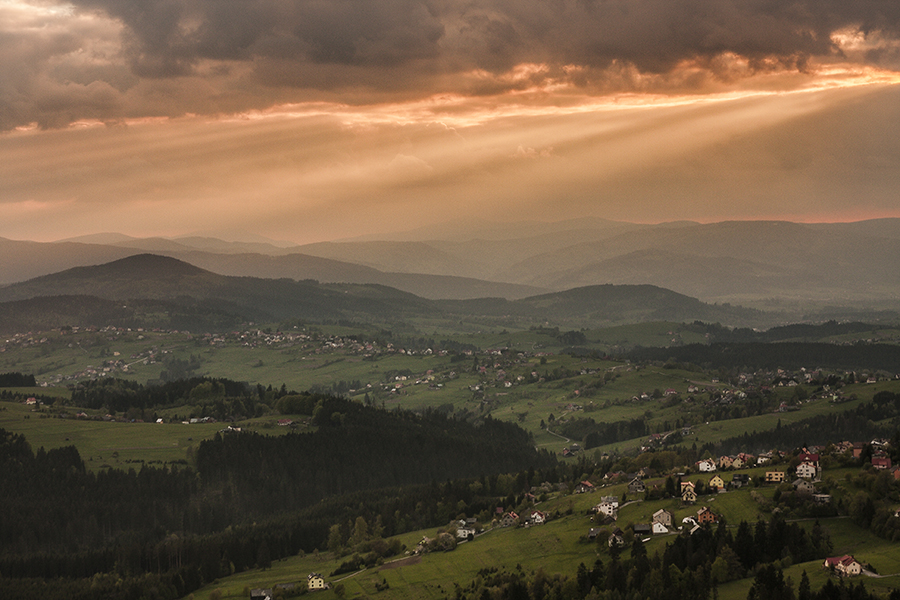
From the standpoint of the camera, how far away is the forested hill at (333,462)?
17112 centimetres

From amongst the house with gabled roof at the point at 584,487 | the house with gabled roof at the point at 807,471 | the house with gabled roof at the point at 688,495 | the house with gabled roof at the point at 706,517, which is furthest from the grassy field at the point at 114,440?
the house with gabled roof at the point at 807,471

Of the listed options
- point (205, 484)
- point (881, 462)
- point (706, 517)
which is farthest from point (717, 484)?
point (205, 484)

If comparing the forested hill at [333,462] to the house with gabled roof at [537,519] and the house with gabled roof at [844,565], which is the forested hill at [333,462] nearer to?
the house with gabled roof at [537,519]

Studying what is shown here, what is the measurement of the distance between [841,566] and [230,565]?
82.7 meters

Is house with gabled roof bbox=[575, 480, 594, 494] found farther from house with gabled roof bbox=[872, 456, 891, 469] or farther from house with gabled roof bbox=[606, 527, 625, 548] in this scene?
house with gabled roof bbox=[872, 456, 891, 469]

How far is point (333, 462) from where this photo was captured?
594 feet

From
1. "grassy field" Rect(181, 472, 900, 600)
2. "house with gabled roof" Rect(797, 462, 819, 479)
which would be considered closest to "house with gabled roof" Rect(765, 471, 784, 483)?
"house with gabled roof" Rect(797, 462, 819, 479)

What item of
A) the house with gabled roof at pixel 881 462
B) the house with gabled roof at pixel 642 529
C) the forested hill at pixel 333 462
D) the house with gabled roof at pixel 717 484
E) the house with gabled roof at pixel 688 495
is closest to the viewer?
the house with gabled roof at pixel 642 529

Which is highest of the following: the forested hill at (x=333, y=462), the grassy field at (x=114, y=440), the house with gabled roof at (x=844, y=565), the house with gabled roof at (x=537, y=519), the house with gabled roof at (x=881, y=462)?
the house with gabled roof at (x=881, y=462)

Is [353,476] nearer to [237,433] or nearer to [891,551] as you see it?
[237,433]

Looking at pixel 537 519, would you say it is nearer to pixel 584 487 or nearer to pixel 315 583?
pixel 584 487

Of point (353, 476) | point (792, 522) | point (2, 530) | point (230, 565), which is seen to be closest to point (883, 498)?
point (792, 522)

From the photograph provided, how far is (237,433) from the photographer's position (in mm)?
190000

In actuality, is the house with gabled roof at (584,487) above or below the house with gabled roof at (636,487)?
below
